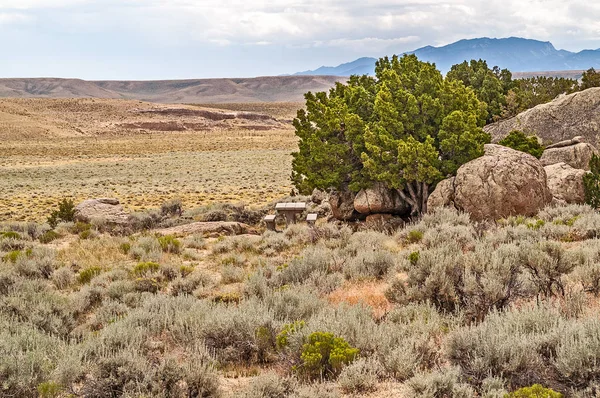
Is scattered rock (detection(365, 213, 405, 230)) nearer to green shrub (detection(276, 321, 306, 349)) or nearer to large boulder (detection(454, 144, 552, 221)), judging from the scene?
large boulder (detection(454, 144, 552, 221))

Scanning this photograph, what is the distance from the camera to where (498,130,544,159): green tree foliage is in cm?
1853

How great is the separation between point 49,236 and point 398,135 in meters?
11.9

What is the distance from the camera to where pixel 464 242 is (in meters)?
10.6

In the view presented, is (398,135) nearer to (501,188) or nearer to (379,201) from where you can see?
(379,201)

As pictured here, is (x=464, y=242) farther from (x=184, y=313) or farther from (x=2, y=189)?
(x=2, y=189)

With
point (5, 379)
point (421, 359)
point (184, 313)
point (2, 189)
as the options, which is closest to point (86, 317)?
point (184, 313)

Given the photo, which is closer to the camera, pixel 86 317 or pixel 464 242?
pixel 86 317

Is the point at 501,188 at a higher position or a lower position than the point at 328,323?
higher

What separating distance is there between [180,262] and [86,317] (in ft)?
13.5

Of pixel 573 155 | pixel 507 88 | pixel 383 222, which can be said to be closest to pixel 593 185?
pixel 573 155

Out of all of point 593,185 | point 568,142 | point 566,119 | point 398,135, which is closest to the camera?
point 593,185

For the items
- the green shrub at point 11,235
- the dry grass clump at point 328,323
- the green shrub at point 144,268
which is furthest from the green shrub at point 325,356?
the green shrub at point 11,235

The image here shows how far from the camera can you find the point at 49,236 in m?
15.6

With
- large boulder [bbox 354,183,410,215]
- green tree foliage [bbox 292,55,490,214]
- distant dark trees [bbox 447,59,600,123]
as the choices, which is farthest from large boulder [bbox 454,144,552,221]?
distant dark trees [bbox 447,59,600,123]
